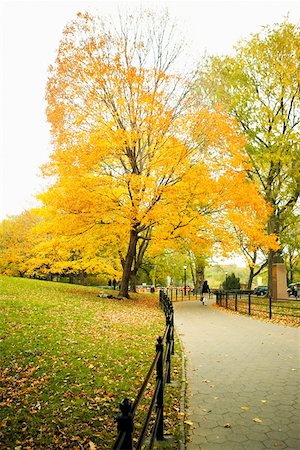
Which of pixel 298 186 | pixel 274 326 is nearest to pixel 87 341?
pixel 274 326

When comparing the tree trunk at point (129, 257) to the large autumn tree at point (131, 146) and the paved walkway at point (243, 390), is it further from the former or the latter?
the paved walkway at point (243, 390)

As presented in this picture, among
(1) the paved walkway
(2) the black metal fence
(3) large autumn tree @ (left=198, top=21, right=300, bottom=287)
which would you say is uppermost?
(3) large autumn tree @ (left=198, top=21, right=300, bottom=287)

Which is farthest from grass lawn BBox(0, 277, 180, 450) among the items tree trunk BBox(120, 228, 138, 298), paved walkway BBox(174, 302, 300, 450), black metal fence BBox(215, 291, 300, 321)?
tree trunk BBox(120, 228, 138, 298)

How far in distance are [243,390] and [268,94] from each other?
73.9ft

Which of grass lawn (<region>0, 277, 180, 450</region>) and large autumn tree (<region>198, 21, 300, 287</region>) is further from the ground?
large autumn tree (<region>198, 21, 300, 287</region>)

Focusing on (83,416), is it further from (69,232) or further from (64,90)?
(64,90)

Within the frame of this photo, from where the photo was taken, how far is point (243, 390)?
6.20 m

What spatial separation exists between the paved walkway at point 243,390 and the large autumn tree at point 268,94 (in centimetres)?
1452

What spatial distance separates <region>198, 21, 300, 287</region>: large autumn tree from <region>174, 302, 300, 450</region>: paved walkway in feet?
47.6

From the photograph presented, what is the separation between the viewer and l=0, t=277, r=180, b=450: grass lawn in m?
4.55

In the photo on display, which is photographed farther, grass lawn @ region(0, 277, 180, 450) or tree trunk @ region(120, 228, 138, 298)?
tree trunk @ region(120, 228, 138, 298)

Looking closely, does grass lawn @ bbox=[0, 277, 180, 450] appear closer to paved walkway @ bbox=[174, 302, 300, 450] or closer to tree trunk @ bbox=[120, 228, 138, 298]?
paved walkway @ bbox=[174, 302, 300, 450]

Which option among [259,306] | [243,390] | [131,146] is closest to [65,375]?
[243,390]

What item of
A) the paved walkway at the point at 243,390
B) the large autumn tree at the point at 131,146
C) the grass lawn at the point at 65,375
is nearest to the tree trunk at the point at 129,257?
the large autumn tree at the point at 131,146
